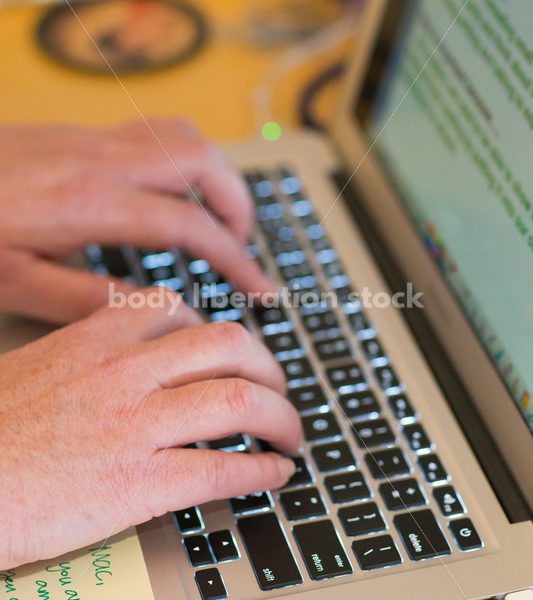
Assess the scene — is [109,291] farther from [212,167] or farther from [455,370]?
[455,370]

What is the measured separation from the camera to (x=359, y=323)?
668 millimetres

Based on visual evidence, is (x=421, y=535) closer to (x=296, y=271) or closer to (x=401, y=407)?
(x=401, y=407)

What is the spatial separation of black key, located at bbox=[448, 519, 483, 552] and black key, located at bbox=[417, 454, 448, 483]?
0.04 meters

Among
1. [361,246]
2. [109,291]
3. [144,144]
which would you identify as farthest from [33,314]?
[361,246]

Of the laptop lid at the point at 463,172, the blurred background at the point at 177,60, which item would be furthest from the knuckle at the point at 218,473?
the blurred background at the point at 177,60

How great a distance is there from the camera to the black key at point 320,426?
58 cm

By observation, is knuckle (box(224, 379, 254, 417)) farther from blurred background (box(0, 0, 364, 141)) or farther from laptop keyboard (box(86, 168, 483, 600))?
blurred background (box(0, 0, 364, 141))

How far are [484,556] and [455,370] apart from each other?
0.57ft

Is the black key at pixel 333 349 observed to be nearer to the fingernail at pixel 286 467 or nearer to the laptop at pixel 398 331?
the laptop at pixel 398 331

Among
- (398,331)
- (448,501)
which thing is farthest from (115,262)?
(448,501)

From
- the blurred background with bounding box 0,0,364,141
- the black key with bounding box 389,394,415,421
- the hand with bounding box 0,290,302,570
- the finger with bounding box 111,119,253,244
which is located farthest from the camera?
the blurred background with bounding box 0,0,364,141

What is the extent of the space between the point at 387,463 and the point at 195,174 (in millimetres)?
327

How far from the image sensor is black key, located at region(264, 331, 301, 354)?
647 mm

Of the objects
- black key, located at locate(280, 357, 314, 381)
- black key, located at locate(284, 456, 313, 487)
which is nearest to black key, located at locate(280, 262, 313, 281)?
black key, located at locate(280, 357, 314, 381)
